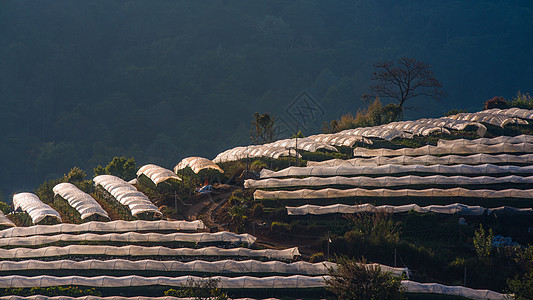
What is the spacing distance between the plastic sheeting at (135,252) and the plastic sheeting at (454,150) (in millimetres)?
16506

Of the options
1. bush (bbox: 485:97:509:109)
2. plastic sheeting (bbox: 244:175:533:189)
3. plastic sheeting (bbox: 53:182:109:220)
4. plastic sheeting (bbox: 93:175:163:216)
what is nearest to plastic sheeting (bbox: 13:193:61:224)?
plastic sheeting (bbox: 53:182:109:220)

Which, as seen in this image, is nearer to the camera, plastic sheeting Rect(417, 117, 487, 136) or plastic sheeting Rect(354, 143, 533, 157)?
plastic sheeting Rect(354, 143, 533, 157)

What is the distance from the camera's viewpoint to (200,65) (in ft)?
474

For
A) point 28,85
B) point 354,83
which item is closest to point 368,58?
point 354,83

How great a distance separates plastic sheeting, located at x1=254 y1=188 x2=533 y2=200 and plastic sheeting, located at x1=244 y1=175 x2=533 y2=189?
1.33 meters

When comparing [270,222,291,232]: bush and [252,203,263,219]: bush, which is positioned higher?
[252,203,263,219]: bush

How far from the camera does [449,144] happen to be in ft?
137

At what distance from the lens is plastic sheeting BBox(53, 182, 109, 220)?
115 feet

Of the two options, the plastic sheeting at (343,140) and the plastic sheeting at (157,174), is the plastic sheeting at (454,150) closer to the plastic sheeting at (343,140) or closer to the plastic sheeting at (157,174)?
the plastic sheeting at (343,140)

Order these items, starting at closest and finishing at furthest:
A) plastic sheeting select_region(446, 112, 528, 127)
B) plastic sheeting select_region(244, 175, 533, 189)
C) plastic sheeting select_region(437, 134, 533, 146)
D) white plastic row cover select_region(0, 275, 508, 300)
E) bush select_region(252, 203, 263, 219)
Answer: white plastic row cover select_region(0, 275, 508, 300) → bush select_region(252, 203, 263, 219) → plastic sheeting select_region(244, 175, 533, 189) → plastic sheeting select_region(437, 134, 533, 146) → plastic sheeting select_region(446, 112, 528, 127)

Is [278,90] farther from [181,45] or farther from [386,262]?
[386,262]

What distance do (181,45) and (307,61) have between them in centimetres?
3335

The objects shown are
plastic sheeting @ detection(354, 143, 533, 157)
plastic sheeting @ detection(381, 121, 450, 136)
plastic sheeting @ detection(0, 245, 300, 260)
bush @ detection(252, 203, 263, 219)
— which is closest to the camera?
plastic sheeting @ detection(0, 245, 300, 260)

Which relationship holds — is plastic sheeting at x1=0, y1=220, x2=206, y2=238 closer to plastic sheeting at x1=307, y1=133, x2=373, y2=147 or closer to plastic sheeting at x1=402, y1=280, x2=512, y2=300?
plastic sheeting at x1=402, y1=280, x2=512, y2=300
